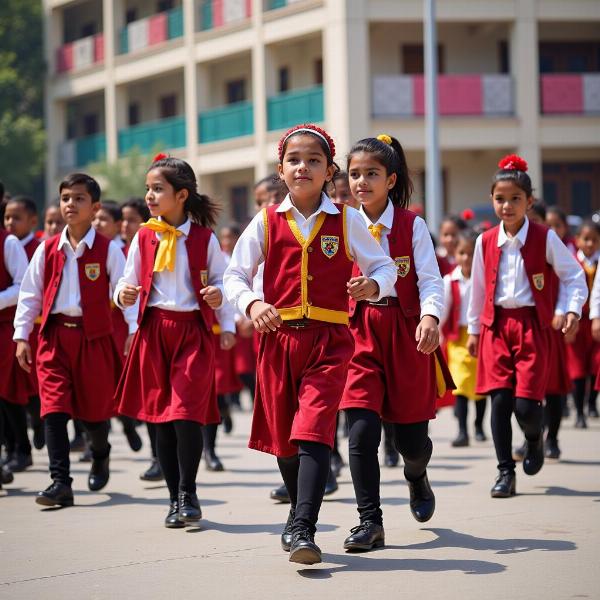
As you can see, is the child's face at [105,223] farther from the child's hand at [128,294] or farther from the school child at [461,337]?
the child's hand at [128,294]

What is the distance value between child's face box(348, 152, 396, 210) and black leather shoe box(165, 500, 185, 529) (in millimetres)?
1921

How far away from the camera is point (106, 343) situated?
8070 mm

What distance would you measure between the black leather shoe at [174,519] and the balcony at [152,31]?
27.8 meters

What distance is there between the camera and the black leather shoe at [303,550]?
5463 millimetres

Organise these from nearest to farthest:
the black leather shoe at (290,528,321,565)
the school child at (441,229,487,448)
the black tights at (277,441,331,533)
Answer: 1. the black leather shoe at (290,528,321,565)
2. the black tights at (277,441,331,533)
3. the school child at (441,229,487,448)

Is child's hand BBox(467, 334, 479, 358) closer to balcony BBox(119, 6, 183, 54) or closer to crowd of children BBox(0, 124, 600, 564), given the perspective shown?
crowd of children BBox(0, 124, 600, 564)

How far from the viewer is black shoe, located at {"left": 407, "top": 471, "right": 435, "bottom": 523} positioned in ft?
21.7

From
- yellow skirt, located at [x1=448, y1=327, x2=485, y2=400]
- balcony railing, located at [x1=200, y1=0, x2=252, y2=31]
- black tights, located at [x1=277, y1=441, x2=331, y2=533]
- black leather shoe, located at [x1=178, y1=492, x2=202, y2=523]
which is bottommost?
black leather shoe, located at [x1=178, y1=492, x2=202, y2=523]

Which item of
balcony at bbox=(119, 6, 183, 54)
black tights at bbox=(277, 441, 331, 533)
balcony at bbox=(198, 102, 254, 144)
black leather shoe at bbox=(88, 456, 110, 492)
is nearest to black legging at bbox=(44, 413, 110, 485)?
black leather shoe at bbox=(88, 456, 110, 492)

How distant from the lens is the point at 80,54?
37562mm

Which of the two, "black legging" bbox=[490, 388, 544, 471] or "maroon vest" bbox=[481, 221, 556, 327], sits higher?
"maroon vest" bbox=[481, 221, 556, 327]

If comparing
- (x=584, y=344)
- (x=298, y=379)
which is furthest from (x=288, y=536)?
(x=584, y=344)

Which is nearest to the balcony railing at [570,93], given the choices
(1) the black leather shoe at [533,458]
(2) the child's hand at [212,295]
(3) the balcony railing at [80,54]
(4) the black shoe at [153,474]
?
(3) the balcony railing at [80,54]

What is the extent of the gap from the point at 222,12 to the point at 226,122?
8.93 feet
